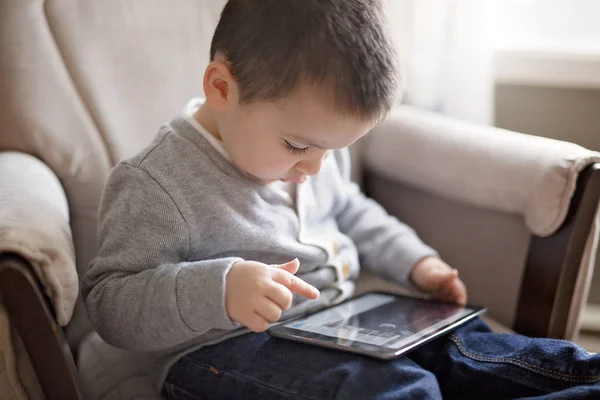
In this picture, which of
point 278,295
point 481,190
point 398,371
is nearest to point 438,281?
point 481,190

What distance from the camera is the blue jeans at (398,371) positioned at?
0.73 m

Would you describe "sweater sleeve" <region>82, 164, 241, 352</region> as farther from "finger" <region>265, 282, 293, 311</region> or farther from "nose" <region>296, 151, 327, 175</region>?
"nose" <region>296, 151, 327, 175</region>

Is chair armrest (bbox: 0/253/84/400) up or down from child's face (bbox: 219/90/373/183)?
down

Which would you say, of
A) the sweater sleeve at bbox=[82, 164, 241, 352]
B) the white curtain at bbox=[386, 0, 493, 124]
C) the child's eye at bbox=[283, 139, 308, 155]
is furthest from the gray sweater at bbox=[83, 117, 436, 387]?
the white curtain at bbox=[386, 0, 493, 124]

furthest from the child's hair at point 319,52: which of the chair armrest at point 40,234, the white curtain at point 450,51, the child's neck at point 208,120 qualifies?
Answer: the white curtain at point 450,51

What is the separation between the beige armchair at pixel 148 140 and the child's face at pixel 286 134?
0.23 meters

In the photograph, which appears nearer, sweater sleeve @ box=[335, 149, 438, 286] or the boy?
the boy

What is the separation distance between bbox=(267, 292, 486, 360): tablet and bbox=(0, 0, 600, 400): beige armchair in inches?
5.5

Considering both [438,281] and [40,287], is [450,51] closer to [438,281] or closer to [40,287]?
[438,281]

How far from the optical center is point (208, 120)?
88 cm

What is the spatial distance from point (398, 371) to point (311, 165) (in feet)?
0.84

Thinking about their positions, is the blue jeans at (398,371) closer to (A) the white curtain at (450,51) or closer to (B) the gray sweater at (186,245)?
(B) the gray sweater at (186,245)

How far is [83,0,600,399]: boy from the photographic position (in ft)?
2.31

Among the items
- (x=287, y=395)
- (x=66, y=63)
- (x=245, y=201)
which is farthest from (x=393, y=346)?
(x=66, y=63)
